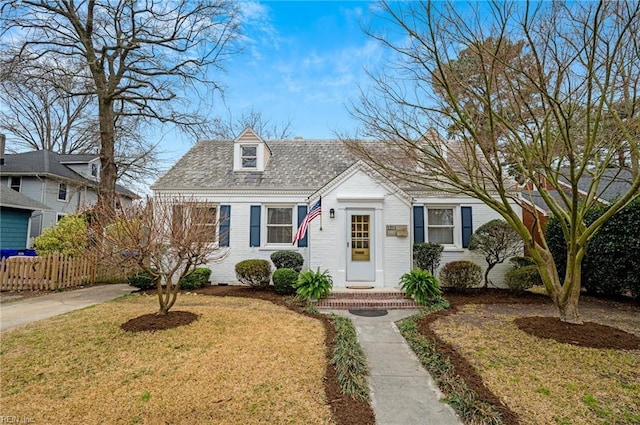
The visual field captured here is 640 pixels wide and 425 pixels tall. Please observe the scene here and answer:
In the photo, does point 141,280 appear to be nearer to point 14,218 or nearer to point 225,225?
point 225,225

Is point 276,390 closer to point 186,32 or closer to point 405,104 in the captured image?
point 405,104

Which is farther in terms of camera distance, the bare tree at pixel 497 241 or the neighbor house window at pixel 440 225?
the neighbor house window at pixel 440 225

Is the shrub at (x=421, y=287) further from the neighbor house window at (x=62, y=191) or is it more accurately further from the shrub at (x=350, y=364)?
the neighbor house window at (x=62, y=191)

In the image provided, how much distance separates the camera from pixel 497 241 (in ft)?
31.8

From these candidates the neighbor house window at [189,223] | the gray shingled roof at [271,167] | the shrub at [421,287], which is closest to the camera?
the neighbor house window at [189,223]

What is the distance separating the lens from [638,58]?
5.00m

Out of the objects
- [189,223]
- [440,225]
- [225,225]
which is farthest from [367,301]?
[225,225]

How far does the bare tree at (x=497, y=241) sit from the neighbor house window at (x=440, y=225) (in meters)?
1.44

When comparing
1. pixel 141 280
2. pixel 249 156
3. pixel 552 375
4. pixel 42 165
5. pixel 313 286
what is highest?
pixel 42 165

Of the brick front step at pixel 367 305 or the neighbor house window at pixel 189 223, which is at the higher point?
the neighbor house window at pixel 189 223

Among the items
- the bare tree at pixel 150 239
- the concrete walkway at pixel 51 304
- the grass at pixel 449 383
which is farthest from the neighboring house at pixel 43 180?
the grass at pixel 449 383

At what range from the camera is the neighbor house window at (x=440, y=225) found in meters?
11.6

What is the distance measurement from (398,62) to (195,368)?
6.65 metres

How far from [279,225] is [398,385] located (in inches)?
326
